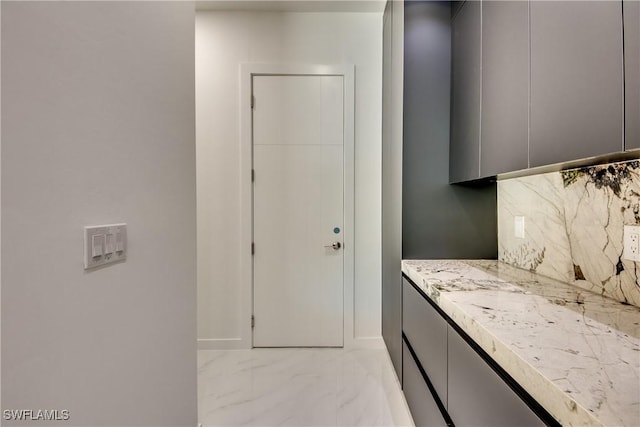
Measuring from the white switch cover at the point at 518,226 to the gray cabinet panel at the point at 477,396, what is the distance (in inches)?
34.6

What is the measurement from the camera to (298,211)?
273 cm

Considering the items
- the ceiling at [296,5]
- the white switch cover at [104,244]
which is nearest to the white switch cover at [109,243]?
the white switch cover at [104,244]

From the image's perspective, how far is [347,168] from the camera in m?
2.70

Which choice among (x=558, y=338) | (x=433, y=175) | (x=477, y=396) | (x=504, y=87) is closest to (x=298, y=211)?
(x=433, y=175)

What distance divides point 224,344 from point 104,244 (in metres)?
2.08

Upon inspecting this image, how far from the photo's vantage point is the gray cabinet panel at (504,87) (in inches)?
47.3

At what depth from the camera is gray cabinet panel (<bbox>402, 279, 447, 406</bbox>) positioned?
1255 millimetres

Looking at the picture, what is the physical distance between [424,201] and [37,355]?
176 cm

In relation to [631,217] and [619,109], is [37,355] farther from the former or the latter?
[631,217]

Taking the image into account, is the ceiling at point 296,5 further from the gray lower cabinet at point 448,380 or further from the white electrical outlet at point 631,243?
the white electrical outlet at point 631,243

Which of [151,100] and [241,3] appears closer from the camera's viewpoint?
[151,100]

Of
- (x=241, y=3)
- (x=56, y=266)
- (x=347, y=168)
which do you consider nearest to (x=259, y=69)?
(x=241, y=3)

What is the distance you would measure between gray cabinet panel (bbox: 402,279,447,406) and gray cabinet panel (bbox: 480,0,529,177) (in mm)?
655

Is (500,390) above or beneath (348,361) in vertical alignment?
above
